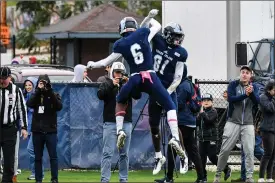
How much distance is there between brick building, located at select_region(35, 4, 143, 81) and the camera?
35531 millimetres

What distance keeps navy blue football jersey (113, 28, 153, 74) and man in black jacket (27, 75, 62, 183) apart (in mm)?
2804

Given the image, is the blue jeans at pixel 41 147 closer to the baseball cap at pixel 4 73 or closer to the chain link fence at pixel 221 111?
the baseball cap at pixel 4 73

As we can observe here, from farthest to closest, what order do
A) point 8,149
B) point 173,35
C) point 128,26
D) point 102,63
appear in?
point 8,149
point 173,35
point 128,26
point 102,63

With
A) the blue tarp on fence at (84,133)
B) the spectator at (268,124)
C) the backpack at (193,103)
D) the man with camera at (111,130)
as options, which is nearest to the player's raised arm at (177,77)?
Answer: the man with camera at (111,130)

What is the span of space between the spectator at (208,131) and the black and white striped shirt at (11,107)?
349cm

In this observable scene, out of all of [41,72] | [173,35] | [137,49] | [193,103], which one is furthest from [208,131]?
[41,72]

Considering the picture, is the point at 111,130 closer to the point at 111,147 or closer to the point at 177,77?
the point at 111,147

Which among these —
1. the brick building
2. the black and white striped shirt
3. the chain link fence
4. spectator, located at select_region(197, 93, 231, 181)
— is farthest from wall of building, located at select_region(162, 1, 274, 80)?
the brick building

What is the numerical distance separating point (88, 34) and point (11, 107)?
20.6 meters

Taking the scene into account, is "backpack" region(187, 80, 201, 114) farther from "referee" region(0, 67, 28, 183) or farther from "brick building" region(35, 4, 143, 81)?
"brick building" region(35, 4, 143, 81)

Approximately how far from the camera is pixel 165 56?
13.7 metres

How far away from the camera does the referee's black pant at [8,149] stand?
14977 millimetres

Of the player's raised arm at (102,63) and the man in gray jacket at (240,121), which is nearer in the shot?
the player's raised arm at (102,63)

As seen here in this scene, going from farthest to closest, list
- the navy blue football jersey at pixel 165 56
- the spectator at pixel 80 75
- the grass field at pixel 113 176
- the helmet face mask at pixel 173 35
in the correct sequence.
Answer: the spectator at pixel 80 75 < the grass field at pixel 113 176 < the navy blue football jersey at pixel 165 56 < the helmet face mask at pixel 173 35
